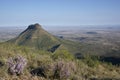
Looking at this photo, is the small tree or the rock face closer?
the small tree

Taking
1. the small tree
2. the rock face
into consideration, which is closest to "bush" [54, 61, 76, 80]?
the small tree

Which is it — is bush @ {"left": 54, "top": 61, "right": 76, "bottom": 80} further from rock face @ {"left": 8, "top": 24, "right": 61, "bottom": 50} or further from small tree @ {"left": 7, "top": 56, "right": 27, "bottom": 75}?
rock face @ {"left": 8, "top": 24, "right": 61, "bottom": 50}

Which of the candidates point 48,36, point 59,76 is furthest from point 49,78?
point 48,36

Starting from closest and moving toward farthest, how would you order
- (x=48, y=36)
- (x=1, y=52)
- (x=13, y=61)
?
(x=13, y=61) → (x=1, y=52) → (x=48, y=36)

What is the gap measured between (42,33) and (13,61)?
168 meters

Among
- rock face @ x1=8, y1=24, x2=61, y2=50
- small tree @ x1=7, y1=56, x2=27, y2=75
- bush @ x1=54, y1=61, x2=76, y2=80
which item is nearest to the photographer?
small tree @ x1=7, y1=56, x2=27, y2=75

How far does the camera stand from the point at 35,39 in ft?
543

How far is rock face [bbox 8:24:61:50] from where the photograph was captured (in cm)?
15485

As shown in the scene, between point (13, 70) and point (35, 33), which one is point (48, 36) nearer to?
point (35, 33)

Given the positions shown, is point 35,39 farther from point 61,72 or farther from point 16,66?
point 16,66

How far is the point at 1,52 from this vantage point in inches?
Answer: 575

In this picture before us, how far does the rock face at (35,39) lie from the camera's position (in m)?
155

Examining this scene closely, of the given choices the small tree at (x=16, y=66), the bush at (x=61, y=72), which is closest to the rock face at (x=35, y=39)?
the bush at (x=61, y=72)

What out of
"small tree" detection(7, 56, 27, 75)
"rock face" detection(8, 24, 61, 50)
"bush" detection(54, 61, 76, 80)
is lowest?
"rock face" detection(8, 24, 61, 50)
